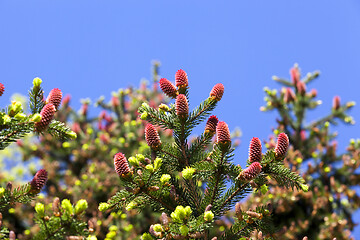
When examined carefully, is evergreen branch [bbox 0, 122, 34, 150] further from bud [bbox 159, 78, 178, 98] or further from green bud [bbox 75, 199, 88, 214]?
bud [bbox 159, 78, 178, 98]

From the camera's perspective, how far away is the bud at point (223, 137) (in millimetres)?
2225

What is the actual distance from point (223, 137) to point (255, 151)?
0.82 ft

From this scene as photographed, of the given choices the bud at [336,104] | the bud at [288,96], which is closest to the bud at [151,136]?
the bud at [288,96]

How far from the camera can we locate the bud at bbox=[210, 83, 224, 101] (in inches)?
101

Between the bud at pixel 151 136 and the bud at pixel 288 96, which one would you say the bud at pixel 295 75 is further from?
the bud at pixel 151 136

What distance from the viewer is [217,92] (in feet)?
8.44

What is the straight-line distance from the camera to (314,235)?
5.48 meters

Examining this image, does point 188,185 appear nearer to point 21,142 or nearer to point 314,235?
point 314,235

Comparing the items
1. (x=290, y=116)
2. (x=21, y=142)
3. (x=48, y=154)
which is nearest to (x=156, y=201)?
(x=290, y=116)

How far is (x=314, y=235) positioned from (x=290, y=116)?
2.23 metres

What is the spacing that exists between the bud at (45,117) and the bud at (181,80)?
3.07ft

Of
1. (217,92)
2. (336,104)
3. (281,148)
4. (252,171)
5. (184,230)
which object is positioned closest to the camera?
(184,230)

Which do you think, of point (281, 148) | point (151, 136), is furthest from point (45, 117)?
point (281, 148)

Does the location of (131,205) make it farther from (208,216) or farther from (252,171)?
(252,171)
